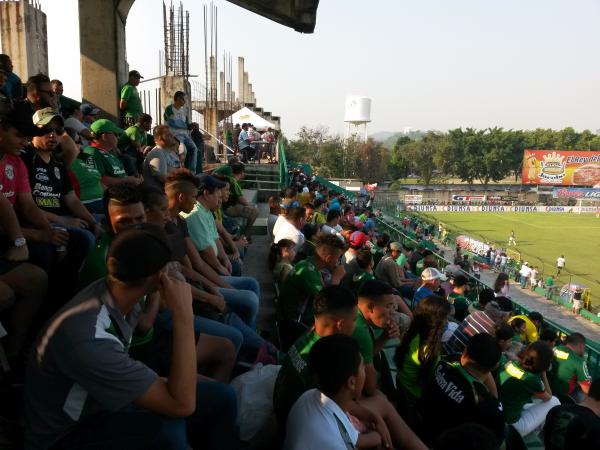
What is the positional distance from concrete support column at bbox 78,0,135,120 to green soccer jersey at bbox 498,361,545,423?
6672mm

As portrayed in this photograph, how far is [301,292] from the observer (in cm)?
388

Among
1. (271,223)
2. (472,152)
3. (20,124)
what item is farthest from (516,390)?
(472,152)

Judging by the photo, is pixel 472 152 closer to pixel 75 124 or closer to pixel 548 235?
pixel 548 235

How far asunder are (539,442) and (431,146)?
261 ft

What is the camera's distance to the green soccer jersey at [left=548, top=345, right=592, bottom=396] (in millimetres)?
5238

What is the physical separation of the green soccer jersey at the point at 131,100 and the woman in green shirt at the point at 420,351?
19.6 ft

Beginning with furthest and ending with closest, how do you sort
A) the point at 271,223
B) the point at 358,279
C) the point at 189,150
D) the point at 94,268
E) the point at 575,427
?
the point at 189,150 → the point at 271,223 → the point at 358,279 → the point at 575,427 → the point at 94,268

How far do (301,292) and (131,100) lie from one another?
5292 millimetres

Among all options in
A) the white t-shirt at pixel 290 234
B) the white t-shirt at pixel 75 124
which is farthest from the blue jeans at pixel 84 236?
the white t-shirt at pixel 75 124

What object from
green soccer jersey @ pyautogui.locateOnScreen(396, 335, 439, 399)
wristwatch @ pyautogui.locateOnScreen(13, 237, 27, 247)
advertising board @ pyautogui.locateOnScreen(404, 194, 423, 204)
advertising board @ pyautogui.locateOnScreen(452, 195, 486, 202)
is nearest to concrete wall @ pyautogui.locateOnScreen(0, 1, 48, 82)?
wristwatch @ pyautogui.locateOnScreen(13, 237, 27, 247)

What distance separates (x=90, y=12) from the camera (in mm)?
7418

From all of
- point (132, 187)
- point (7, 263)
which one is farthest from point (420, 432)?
point (7, 263)

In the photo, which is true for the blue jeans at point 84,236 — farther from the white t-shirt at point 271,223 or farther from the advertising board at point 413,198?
the advertising board at point 413,198

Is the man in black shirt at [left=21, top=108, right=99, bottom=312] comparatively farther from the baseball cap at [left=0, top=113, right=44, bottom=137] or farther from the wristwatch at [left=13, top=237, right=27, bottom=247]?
the wristwatch at [left=13, top=237, right=27, bottom=247]
